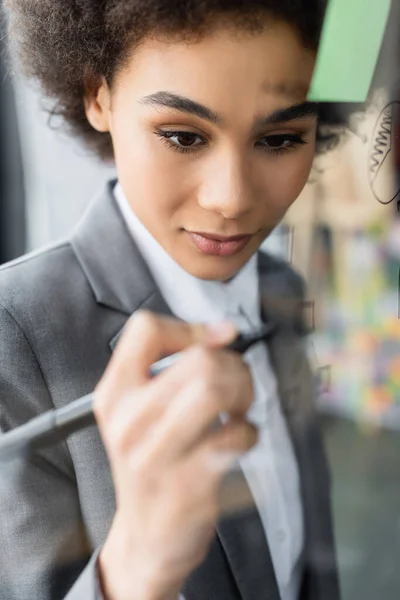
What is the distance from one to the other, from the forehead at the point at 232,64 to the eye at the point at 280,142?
0.09 feet

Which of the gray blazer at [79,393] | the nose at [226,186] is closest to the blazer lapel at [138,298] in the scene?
the gray blazer at [79,393]

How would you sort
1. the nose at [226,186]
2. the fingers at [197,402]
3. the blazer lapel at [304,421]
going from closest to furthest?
the fingers at [197,402], the nose at [226,186], the blazer lapel at [304,421]

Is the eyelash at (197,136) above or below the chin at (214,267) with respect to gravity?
above

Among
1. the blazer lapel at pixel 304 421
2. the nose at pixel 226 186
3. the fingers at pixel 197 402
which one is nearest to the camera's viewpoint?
the fingers at pixel 197 402

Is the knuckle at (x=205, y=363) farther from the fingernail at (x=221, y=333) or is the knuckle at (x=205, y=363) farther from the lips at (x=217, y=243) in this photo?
the lips at (x=217, y=243)

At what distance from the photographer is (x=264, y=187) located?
0.53 m

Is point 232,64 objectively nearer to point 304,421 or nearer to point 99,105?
point 99,105

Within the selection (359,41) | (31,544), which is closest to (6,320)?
(31,544)

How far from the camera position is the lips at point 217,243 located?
544 millimetres

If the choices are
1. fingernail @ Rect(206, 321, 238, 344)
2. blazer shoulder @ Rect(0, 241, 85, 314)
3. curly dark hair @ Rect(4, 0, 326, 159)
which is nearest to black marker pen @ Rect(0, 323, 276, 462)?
fingernail @ Rect(206, 321, 238, 344)

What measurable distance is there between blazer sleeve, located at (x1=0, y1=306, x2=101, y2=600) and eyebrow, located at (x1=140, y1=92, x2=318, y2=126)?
0.76ft

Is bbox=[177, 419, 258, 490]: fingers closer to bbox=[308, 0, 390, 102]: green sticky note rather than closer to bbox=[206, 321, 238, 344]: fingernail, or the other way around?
bbox=[206, 321, 238, 344]: fingernail

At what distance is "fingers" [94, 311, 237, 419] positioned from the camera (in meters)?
0.42

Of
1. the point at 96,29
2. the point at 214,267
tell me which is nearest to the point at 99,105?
the point at 96,29
